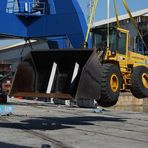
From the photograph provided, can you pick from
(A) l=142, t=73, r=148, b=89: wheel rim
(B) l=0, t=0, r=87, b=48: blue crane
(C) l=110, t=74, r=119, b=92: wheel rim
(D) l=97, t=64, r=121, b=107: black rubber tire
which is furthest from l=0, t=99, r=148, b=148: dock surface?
(B) l=0, t=0, r=87, b=48: blue crane

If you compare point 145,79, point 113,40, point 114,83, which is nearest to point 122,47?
point 113,40

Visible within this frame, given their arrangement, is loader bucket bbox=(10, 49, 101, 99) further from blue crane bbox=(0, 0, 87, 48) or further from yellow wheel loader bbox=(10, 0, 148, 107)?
blue crane bbox=(0, 0, 87, 48)

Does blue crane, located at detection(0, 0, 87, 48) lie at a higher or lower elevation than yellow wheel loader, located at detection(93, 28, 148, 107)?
higher

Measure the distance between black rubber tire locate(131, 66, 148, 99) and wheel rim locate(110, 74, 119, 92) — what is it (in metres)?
1.11

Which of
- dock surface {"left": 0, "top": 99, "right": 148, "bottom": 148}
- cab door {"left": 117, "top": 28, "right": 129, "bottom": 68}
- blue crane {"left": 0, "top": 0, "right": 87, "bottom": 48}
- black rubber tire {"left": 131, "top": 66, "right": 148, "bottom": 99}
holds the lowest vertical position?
dock surface {"left": 0, "top": 99, "right": 148, "bottom": 148}

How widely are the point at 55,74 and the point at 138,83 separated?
2.83 meters

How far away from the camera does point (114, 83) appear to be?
14875 millimetres

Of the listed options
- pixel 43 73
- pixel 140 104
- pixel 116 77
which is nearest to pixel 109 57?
pixel 116 77

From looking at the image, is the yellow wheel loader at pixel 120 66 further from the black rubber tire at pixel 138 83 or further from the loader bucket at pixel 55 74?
the loader bucket at pixel 55 74

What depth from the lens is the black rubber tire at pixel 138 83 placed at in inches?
625

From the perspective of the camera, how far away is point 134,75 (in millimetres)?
15859

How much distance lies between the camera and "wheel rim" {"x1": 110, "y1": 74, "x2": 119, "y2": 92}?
47.9 ft

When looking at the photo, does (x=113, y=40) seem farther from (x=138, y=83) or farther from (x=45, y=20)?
(x=45, y=20)

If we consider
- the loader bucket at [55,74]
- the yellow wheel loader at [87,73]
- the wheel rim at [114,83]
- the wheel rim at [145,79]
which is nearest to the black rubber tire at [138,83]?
the yellow wheel loader at [87,73]
